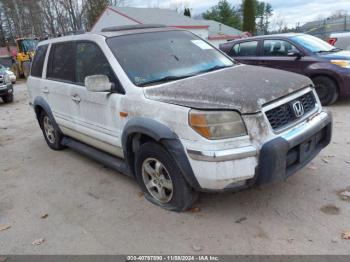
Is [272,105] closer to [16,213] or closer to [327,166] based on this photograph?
[327,166]

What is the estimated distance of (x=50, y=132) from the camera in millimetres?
5965

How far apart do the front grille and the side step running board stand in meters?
1.75

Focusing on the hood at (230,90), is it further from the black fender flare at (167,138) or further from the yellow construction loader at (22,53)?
the yellow construction loader at (22,53)

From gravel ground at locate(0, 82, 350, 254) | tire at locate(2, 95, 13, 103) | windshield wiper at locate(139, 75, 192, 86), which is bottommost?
tire at locate(2, 95, 13, 103)

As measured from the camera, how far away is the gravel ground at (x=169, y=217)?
10.1 ft

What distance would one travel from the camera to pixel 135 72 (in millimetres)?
3707

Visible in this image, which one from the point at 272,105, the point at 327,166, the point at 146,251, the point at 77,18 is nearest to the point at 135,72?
the point at 272,105

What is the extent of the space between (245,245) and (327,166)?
201 centimetres

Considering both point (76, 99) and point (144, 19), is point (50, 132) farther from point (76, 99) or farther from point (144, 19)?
point (144, 19)

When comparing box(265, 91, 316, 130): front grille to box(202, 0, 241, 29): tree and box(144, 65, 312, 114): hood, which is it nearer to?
box(144, 65, 312, 114): hood

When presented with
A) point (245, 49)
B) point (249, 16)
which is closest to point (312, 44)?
point (245, 49)

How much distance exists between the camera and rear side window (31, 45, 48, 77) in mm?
5613

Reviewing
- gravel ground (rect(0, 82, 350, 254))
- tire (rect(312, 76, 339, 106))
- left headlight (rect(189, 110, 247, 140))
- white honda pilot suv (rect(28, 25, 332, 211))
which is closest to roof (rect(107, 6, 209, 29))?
tire (rect(312, 76, 339, 106))

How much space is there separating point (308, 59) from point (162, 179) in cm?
559
